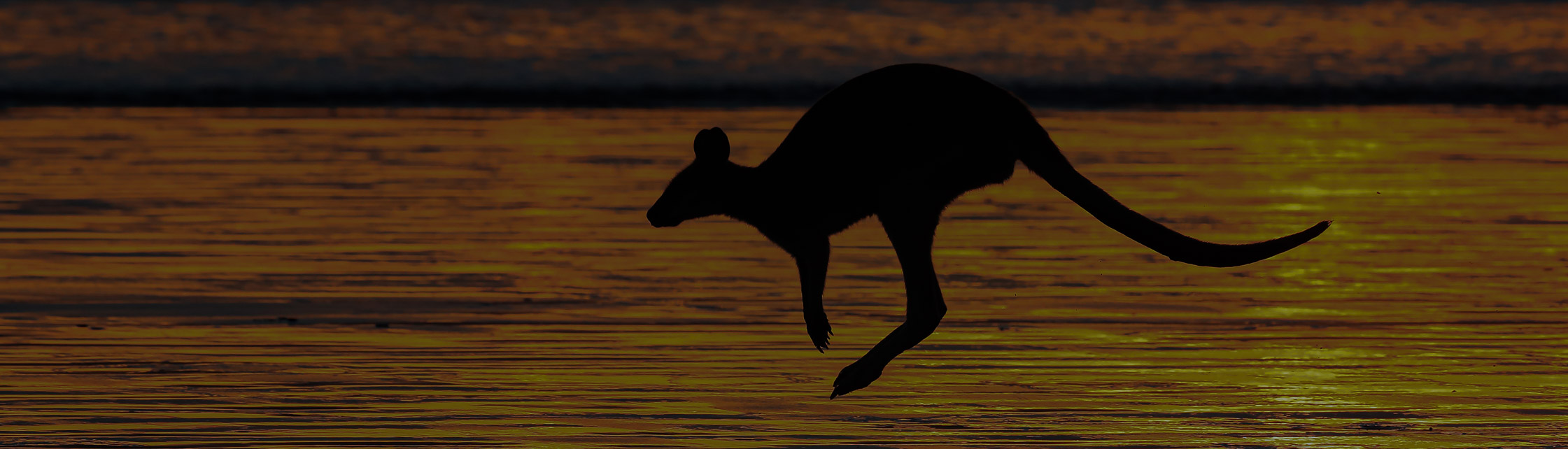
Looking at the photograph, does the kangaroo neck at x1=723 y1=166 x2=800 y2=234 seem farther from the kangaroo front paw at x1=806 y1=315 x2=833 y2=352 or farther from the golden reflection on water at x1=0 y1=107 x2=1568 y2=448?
the golden reflection on water at x1=0 y1=107 x2=1568 y2=448

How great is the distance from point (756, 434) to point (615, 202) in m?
6.20

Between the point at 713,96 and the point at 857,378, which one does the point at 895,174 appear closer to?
the point at 857,378

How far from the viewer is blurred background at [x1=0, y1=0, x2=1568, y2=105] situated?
2167 centimetres

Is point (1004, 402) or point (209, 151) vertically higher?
point (209, 151)

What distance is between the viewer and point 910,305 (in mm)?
7277

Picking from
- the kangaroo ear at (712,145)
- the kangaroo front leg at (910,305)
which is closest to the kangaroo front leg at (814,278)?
the kangaroo front leg at (910,305)

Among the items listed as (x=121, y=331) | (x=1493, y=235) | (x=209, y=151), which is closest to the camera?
(x=121, y=331)

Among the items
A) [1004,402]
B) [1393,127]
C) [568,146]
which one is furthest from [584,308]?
[1393,127]

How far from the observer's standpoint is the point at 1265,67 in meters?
24.1

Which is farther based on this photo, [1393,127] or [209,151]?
[1393,127]

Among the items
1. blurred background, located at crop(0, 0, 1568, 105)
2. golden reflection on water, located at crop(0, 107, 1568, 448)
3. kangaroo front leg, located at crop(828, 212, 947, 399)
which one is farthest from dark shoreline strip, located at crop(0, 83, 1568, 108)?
kangaroo front leg, located at crop(828, 212, 947, 399)

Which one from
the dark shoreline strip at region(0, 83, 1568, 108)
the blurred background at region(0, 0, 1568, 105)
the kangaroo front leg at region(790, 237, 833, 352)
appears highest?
the blurred background at region(0, 0, 1568, 105)

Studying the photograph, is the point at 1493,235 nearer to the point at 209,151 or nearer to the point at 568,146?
the point at 568,146

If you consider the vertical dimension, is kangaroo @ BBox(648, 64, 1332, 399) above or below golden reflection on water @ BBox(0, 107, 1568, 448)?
above
